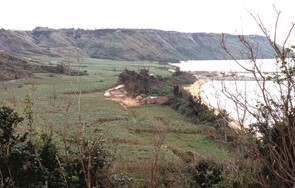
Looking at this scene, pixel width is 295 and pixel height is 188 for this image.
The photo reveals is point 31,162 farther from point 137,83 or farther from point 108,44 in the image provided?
point 108,44

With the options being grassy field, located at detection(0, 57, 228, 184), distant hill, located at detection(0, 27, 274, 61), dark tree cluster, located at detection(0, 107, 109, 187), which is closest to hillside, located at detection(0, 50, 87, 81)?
grassy field, located at detection(0, 57, 228, 184)

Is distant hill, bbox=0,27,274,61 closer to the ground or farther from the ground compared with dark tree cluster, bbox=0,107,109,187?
farther from the ground

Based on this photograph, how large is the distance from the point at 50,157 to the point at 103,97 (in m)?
44.2

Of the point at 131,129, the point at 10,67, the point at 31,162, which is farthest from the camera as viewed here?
the point at 10,67

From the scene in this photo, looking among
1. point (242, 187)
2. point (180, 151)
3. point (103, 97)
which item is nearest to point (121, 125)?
point (180, 151)

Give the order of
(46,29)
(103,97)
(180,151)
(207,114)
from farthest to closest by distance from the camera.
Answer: (46,29)
(103,97)
(207,114)
(180,151)

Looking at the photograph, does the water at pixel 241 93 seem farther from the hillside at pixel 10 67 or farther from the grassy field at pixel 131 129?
the hillside at pixel 10 67

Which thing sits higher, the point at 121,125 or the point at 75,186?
the point at 75,186

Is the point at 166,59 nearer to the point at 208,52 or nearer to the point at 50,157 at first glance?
the point at 208,52

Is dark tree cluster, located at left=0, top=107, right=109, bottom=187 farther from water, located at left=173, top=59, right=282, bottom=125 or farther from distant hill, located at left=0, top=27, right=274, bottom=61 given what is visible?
distant hill, located at left=0, top=27, right=274, bottom=61

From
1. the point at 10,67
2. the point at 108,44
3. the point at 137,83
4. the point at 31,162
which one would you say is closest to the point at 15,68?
the point at 10,67

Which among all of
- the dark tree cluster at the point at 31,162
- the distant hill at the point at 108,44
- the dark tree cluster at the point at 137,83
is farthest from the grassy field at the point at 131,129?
the distant hill at the point at 108,44

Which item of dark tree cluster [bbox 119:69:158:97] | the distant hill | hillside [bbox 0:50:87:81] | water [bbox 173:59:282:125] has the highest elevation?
the distant hill

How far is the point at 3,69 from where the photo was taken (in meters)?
70.9
